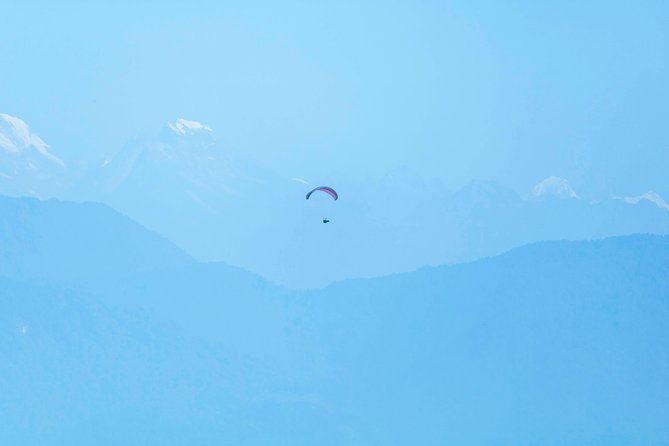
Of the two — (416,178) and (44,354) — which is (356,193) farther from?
(44,354)

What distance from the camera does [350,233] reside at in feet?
72.9

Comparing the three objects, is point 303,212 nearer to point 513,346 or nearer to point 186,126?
point 186,126

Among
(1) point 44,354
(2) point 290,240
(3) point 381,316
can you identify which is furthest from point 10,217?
(3) point 381,316

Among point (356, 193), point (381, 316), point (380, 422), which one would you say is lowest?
point (380, 422)

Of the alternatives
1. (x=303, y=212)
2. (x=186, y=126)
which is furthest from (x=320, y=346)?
(x=186, y=126)

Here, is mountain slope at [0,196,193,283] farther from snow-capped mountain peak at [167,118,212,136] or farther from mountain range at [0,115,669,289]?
snow-capped mountain peak at [167,118,212,136]

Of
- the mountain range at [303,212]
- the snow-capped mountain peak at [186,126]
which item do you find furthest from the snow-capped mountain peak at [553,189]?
the snow-capped mountain peak at [186,126]

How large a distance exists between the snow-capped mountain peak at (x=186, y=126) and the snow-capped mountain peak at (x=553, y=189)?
6.22 m

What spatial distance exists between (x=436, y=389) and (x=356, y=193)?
3.91 metres

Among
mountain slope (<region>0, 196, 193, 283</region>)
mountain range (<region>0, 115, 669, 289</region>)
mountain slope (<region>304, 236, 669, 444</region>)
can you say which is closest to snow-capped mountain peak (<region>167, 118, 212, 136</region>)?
mountain range (<region>0, 115, 669, 289</region>)

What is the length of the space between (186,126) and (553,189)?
6940 millimetres

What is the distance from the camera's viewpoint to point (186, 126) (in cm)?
2162

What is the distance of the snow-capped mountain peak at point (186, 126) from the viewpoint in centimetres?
2152

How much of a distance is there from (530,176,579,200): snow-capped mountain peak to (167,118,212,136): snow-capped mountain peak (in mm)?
6219
